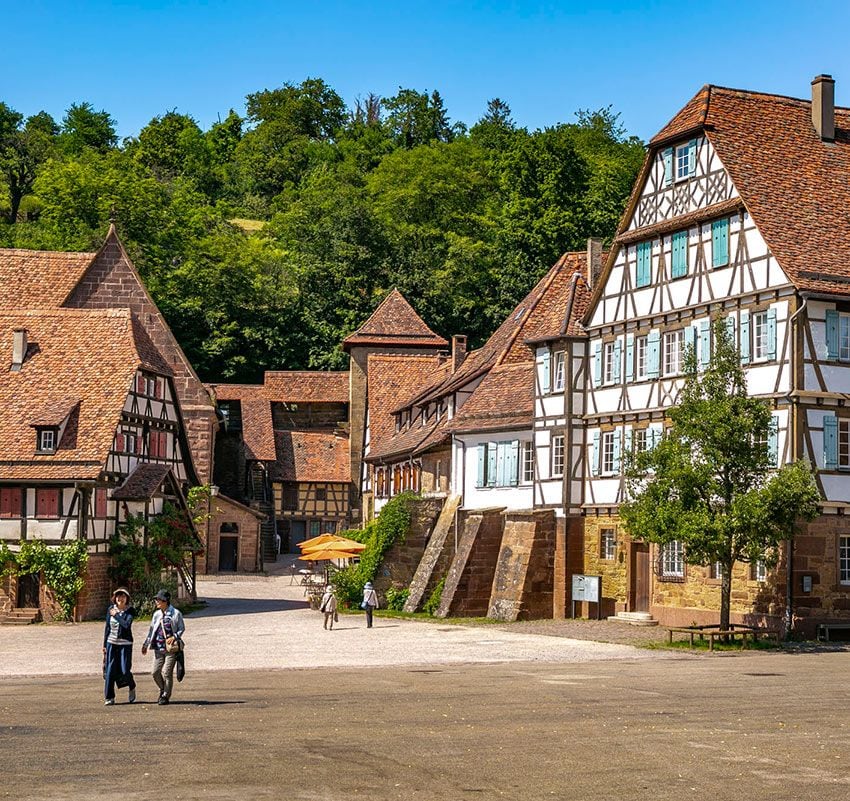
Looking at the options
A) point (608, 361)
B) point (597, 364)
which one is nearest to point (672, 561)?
point (608, 361)

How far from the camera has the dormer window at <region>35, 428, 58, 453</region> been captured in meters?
45.5

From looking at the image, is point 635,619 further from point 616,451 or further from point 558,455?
point 558,455

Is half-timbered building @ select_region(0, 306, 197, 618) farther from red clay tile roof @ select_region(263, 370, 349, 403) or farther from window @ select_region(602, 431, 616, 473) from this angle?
red clay tile roof @ select_region(263, 370, 349, 403)

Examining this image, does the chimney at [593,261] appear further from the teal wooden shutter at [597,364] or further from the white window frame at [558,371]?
the teal wooden shutter at [597,364]

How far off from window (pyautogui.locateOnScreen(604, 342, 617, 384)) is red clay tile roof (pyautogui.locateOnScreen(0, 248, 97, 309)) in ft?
86.5

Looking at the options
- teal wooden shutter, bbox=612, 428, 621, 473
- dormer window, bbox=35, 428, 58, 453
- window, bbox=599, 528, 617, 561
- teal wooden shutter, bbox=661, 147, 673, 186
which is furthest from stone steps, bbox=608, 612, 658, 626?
dormer window, bbox=35, 428, 58, 453

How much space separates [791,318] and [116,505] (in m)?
21.6

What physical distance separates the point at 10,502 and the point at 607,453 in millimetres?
17276

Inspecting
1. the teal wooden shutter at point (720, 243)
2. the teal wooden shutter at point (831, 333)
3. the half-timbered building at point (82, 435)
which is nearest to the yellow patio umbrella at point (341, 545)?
the half-timbered building at point (82, 435)

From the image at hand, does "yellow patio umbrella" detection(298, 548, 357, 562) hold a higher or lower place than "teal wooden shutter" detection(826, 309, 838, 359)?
lower

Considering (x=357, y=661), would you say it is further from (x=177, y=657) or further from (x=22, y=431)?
(x=22, y=431)

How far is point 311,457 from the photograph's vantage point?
277 feet

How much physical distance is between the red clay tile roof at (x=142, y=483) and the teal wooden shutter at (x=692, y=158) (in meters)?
18.7

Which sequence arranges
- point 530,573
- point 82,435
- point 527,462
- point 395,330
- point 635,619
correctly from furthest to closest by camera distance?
point 395,330 < point 527,462 < point 82,435 < point 530,573 < point 635,619
